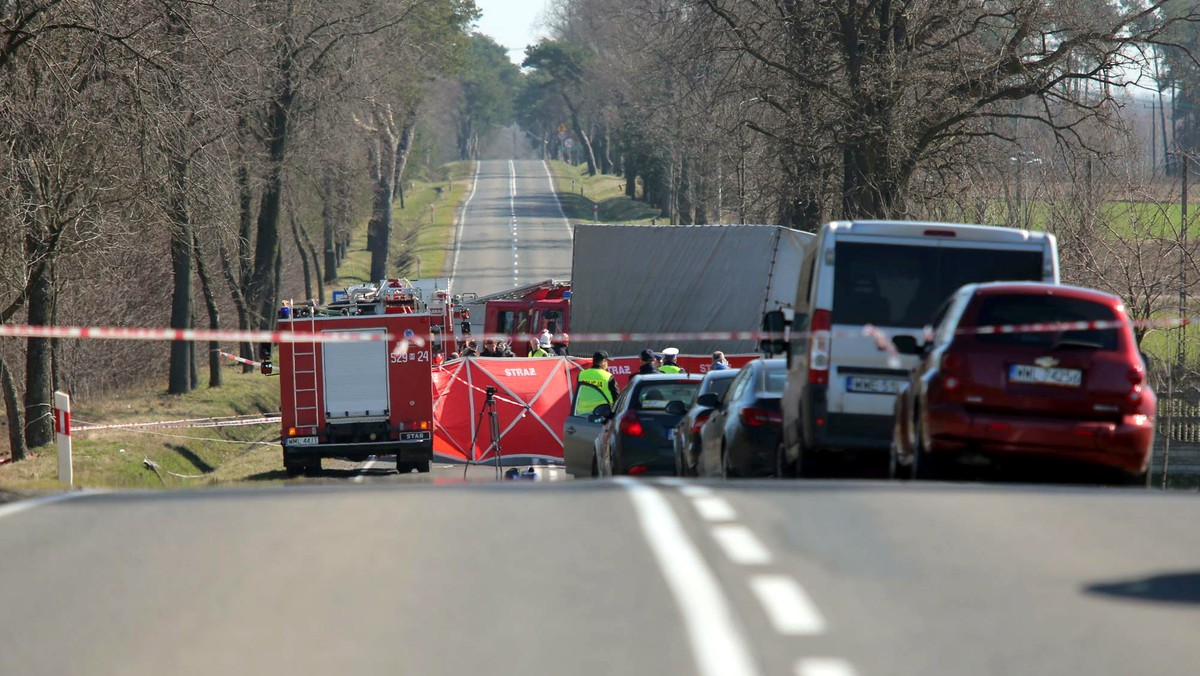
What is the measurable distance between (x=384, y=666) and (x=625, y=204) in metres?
106

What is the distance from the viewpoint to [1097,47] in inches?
1093

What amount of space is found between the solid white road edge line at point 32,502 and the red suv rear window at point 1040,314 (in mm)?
6031

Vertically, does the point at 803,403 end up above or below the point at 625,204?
below

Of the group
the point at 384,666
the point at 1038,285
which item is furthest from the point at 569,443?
the point at 384,666

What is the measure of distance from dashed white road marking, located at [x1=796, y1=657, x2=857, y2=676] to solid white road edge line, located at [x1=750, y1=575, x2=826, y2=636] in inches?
11.1

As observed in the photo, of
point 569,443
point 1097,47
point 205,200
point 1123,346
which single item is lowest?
point 569,443

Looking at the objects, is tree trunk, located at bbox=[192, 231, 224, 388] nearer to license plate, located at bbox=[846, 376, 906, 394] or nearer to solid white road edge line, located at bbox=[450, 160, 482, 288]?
license plate, located at bbox=[846, 376, 906, 394]

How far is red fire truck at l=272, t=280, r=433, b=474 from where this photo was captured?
2553 centimetres

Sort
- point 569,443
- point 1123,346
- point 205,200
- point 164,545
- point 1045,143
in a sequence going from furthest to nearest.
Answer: point 1045,143 → point 205,200 → point 569,443 → point 1123,346 → point 164,545

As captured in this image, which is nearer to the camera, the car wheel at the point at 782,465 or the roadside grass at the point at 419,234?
the car wheel at the point at 782,465

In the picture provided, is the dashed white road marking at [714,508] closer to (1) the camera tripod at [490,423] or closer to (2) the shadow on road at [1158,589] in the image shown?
(2) the shadow on road at [1158,589]

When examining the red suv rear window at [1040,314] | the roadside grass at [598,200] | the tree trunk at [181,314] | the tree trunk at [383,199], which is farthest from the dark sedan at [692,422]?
the roadside grass at [598,200]

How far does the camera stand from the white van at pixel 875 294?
40.2ft

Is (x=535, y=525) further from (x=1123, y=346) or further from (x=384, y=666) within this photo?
(x=1123, y=346)
